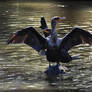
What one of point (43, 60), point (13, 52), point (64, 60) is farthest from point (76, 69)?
point (13, 52)

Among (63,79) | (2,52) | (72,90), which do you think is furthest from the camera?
(2,52)

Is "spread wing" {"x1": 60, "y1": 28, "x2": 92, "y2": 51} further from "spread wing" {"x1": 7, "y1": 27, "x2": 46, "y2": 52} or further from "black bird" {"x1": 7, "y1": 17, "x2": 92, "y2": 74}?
"spread wing" {"x1": 7, "y1": 27, "x2": 46, "y2": 52}

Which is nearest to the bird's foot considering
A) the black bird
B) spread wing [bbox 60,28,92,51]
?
the black bird

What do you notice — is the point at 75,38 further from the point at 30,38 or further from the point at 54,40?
the point at 30,38

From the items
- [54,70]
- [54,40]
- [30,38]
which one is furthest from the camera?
[54,70]

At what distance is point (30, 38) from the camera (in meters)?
12.3

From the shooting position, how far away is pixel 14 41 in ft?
38.9

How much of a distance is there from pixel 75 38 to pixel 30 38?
53.3 inches

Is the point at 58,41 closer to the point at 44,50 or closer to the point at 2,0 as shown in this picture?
the point at 44,50

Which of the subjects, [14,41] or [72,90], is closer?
[72,90]

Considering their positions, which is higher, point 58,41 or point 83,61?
point 58,41

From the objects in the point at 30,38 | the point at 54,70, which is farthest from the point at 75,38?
the point at 30,38

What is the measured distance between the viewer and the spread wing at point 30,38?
466 inches

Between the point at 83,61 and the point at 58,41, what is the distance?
1994 mm
